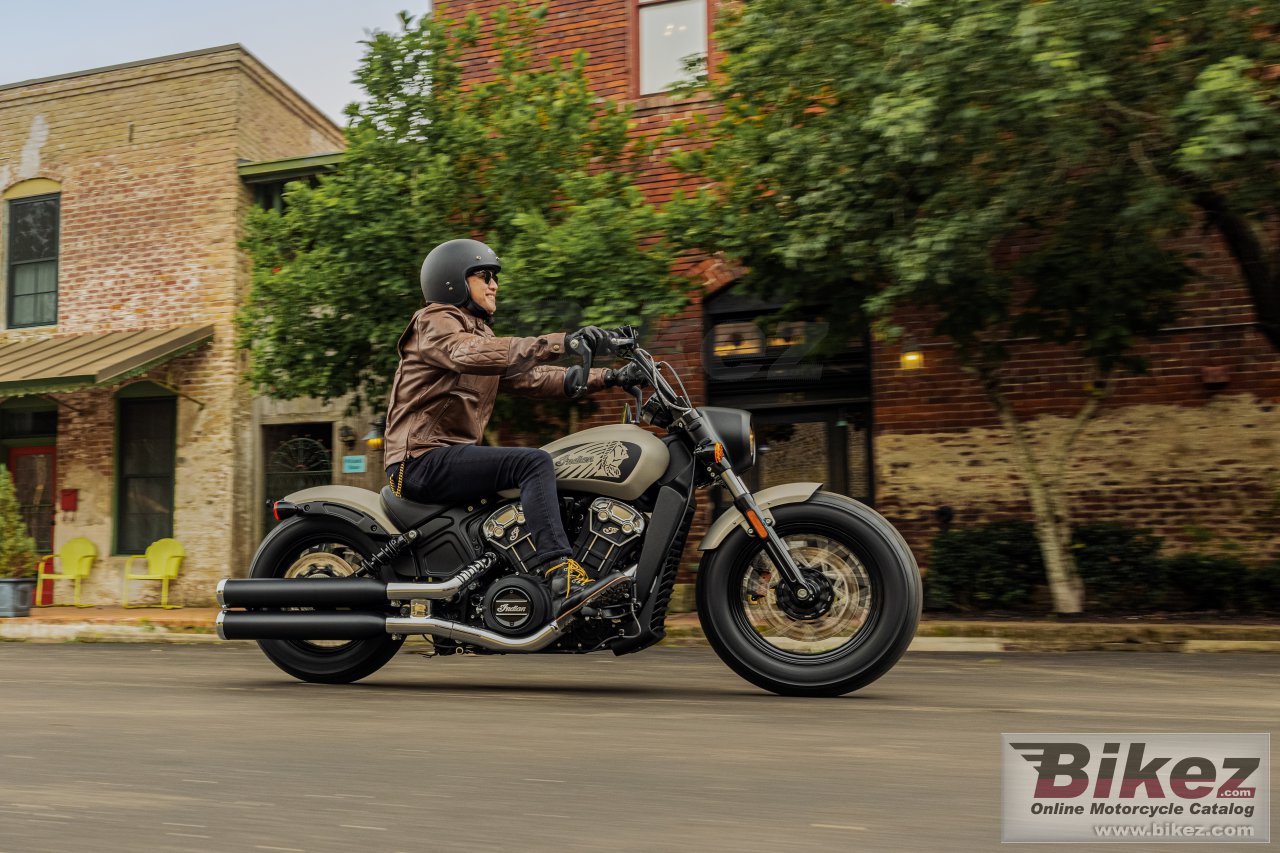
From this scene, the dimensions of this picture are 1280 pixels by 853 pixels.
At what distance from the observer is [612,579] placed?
4.74 metres

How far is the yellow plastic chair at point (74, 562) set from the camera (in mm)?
15914

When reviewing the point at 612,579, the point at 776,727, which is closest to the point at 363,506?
the point at 612,579

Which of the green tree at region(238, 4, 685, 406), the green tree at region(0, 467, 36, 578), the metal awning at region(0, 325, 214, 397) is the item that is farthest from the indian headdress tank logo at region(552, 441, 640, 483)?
the metal awning at region(0, 325, 214, 397)

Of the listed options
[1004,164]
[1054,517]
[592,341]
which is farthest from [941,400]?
[592,341]

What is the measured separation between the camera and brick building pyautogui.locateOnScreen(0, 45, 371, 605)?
15617 mm

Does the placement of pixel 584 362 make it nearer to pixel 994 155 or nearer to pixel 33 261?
pixel 994 155

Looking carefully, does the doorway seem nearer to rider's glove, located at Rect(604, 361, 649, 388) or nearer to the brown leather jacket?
the brown leather jacket

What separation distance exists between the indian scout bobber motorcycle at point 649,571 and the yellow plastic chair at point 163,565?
11.1m

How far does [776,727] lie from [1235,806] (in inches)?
64.8

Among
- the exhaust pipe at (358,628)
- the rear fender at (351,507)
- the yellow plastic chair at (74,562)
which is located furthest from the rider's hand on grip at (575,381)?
the yellow plastic chair at (74,562)

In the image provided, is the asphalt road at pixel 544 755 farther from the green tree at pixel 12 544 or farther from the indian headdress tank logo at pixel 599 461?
the green tree at pixel 12 544

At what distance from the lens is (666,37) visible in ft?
44.4

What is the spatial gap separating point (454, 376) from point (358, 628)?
125 cm

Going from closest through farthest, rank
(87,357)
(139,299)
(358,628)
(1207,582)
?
(358,628) → (1207,582) → (87,357) → (139,299)
